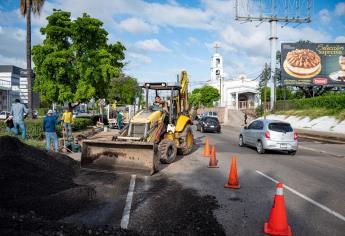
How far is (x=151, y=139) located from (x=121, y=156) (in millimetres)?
1703

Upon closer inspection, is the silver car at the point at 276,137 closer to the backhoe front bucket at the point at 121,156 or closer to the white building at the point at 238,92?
the backhoe front bucket at the point at 121,156

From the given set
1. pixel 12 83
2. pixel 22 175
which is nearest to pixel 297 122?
pixel 22 175

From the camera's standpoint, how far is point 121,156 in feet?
34.6

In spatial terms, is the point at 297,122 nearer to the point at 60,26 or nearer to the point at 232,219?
the point at 60,26

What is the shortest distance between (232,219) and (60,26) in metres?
25.6

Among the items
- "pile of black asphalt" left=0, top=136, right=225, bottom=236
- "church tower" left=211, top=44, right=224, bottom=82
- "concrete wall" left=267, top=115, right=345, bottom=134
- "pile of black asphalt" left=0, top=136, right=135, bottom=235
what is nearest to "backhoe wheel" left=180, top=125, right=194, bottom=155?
"pile of black asphalt" left=0, top=136, right=225, bottom=236

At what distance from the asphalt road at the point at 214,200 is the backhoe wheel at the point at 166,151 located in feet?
1.21

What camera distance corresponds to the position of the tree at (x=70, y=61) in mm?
27312

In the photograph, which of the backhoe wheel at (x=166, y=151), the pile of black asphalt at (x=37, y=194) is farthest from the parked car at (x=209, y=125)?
the pile of black asphalt at (x=37, y=194)

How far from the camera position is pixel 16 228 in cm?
492

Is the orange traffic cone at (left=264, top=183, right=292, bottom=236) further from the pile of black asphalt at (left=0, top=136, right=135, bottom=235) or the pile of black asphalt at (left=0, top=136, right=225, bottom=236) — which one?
the pile of black asphalt at (left=0, top=136, right=135, bottom=235)

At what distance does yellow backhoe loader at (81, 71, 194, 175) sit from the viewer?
1034 centimetres

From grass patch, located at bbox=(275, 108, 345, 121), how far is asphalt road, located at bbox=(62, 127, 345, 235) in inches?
1071

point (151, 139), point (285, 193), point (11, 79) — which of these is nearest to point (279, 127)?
point (151, 139)
